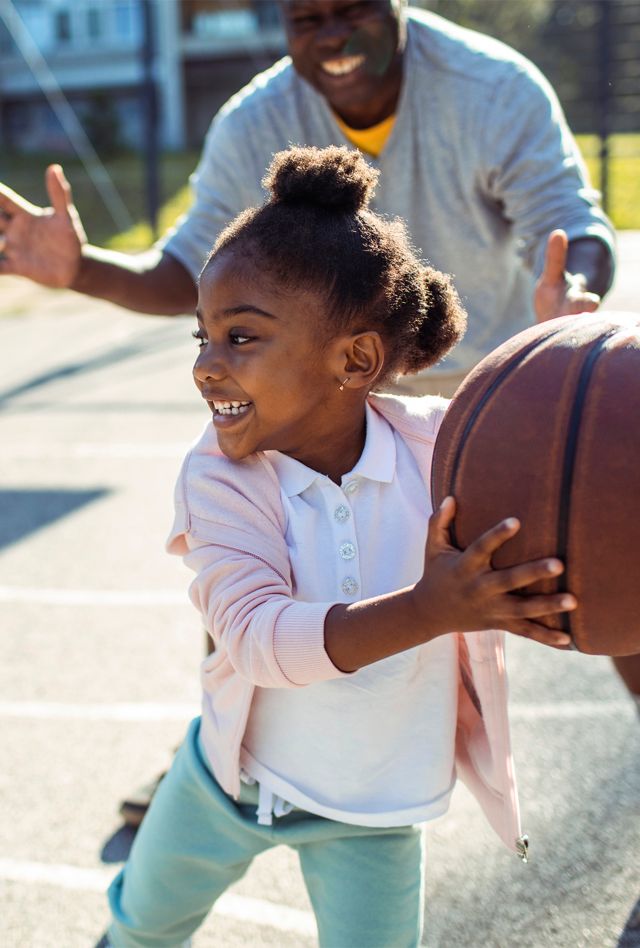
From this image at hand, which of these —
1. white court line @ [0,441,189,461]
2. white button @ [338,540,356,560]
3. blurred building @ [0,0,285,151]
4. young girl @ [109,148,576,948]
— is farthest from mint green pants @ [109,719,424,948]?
blurred building @ [0,0,285,151]

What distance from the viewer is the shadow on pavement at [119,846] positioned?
11.1 ft

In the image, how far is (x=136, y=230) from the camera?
66.0ft

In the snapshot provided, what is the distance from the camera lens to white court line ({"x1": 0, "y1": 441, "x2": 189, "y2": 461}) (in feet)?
26.1

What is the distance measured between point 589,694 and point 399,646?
2667mm

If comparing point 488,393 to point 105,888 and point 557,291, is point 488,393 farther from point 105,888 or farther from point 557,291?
point 105,888

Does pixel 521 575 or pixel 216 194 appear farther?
pixel 216 194

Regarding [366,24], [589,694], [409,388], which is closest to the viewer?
[366,24]

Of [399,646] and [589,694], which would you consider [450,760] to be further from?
[589,694]

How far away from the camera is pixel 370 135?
331 cm

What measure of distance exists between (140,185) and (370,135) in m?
20.8

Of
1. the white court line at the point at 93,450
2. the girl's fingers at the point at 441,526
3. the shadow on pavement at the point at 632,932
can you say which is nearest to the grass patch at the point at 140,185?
the white court line at the point at 93,450

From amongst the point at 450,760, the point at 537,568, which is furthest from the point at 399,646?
the point at 450,760

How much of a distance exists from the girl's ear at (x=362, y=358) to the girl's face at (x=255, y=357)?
0.9 inches

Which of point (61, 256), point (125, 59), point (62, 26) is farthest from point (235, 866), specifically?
point (62, 26)
